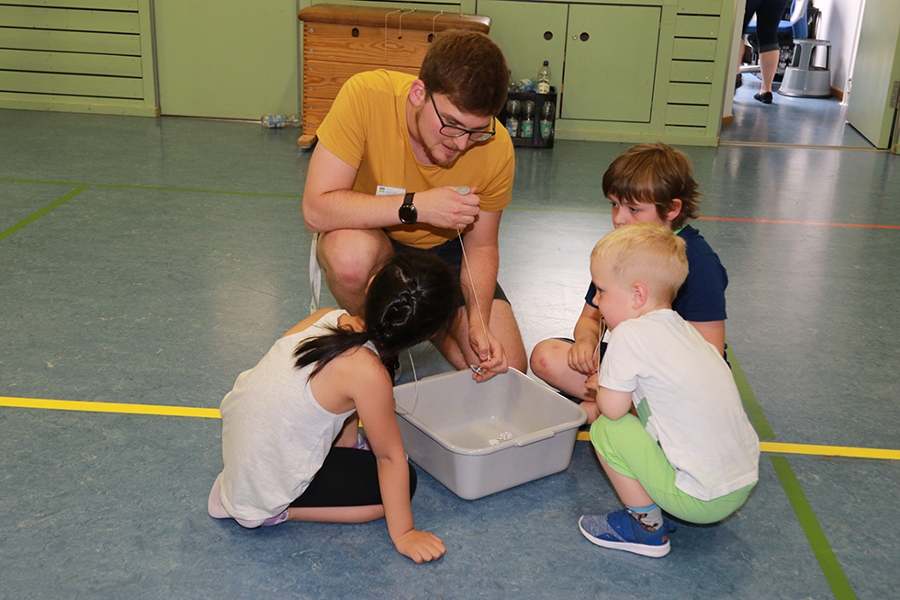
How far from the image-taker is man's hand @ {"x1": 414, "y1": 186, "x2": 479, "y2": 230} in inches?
69.0

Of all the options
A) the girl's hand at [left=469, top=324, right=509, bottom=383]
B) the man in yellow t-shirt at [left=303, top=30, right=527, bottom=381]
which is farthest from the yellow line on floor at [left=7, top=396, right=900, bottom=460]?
the man in yellow t-shirt at [left=303, top=30, right=527, bottom=381]

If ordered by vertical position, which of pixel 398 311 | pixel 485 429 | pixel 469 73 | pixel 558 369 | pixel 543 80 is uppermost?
pixel 469 73

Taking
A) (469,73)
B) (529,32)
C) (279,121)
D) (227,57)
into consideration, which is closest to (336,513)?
(469,73)

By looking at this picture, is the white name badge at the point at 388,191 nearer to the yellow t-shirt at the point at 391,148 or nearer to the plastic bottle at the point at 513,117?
the yellow t-shirt at the point at 391,148

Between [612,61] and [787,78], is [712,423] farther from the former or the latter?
[787,78]

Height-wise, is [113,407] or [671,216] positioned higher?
[671,216]

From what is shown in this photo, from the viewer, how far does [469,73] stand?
1.67 meters

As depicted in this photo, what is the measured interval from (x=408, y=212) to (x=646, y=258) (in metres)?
0.59

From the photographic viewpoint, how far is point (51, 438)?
1823 millimetres

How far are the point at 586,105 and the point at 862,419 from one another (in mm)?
3798

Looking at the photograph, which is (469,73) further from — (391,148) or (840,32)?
(840,32)

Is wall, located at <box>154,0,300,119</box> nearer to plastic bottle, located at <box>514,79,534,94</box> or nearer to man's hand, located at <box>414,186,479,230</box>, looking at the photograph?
plastic bottle, located at <box>514,79,534,94</box>

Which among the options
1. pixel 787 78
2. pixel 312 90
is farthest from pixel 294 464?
pixel 787 78

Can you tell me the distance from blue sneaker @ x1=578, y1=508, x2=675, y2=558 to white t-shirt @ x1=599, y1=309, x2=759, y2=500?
0.50 feet
